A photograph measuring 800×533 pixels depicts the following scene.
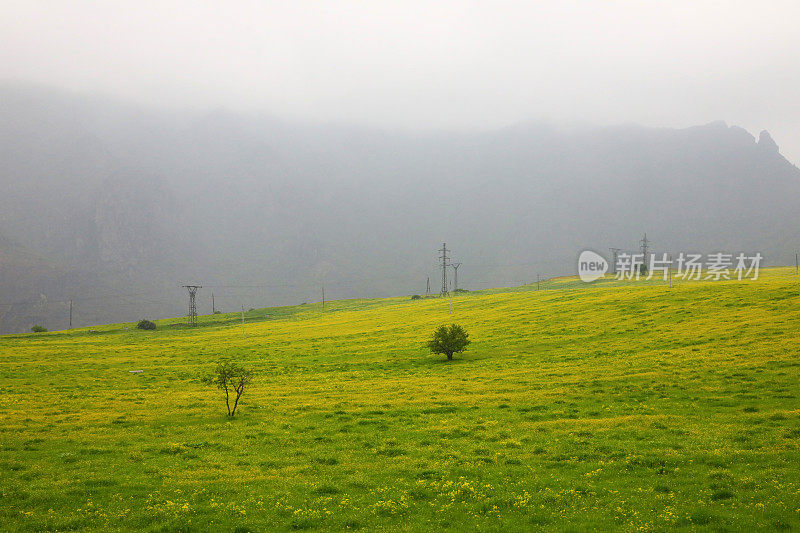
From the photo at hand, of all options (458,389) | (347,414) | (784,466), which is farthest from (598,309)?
(784,466)

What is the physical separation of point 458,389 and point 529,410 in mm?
8262

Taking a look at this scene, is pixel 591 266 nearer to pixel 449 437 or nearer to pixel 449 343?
pixel 449 343

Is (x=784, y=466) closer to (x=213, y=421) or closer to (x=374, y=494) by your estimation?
(x=374, y=494)

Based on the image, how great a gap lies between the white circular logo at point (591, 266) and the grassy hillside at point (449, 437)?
5896cm

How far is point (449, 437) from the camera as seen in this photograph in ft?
84.4

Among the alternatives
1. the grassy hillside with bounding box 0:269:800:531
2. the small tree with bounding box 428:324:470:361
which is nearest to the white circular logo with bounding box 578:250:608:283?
the grassy hillside with bounding box 0:269:800:531

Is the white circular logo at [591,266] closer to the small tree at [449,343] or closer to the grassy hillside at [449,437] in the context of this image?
the grassy hillside at [449,437]

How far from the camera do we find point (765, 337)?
43.7 m

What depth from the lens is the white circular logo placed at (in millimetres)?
117688

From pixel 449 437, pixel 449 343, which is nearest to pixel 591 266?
pixel 449 343

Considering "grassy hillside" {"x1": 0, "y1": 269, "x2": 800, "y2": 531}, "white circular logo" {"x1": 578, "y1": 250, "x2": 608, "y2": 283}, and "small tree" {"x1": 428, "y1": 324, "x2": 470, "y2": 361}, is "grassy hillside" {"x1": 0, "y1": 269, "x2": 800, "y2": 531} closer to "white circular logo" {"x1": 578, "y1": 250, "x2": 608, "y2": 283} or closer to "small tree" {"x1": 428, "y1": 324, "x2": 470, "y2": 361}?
"small tree" {"x1": 428, "y1": 324, "x2": 470, "y2": 361}

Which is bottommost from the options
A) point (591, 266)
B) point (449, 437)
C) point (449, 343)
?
point (449, 437)

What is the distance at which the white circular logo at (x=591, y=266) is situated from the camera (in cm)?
11769

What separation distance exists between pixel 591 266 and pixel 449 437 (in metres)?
103
